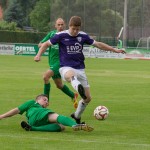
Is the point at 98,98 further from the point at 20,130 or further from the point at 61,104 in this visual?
the point at 20,130

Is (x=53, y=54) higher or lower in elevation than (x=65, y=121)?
higher

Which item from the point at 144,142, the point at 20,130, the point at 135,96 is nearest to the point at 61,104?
the point at 135,96

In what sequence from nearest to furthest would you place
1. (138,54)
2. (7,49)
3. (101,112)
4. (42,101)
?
1. (42,101)
2. (101,112)
3. (138,54)
4. (7,49)

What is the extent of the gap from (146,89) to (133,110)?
724cm

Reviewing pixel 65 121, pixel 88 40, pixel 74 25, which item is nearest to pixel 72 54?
pixel 88 40

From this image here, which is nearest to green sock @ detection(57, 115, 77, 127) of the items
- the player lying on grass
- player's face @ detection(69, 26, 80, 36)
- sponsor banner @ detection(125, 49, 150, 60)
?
the player lying on grass

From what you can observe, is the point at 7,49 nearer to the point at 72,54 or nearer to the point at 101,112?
the point at 72,54

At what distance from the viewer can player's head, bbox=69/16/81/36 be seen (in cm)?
1210

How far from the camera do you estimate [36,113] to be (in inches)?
448

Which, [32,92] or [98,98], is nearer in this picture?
[98,98]

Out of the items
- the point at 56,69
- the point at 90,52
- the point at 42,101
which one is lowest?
the point at 90,52

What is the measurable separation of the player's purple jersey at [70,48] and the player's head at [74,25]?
155 millimetres

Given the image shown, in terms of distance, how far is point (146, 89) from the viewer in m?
23.1

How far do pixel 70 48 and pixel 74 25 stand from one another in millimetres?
606
